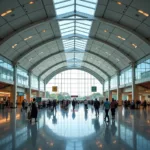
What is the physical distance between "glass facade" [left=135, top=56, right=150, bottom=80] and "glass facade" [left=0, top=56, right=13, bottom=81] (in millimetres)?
21375

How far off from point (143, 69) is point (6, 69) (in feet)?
70.9

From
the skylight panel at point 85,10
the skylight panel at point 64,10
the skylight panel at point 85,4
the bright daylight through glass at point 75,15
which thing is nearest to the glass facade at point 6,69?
the bright daylight through glass at point 75,15

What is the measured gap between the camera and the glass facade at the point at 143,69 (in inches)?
1387

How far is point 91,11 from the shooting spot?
30.3 m

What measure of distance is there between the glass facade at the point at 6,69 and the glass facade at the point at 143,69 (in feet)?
70.1

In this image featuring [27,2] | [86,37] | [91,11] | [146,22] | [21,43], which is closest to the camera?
[27,2]

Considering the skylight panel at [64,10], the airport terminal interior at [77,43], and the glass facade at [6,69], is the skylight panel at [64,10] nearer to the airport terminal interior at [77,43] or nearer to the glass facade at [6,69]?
the airport terminal interior at [77,43]

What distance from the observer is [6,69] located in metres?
37.9

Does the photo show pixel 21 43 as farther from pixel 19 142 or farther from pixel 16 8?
pixel 19 142

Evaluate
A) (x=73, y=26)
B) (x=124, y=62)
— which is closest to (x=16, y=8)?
(x=73, y=26)

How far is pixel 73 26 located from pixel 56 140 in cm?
3142

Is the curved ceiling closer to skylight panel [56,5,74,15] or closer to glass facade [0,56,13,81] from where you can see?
skylight panel [56,5,74,15]

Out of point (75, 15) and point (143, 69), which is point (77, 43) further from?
point (75, 15)

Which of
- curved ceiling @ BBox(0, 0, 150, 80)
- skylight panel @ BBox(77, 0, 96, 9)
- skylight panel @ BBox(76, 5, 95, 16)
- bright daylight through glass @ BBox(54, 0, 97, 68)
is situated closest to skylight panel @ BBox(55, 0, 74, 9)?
bright daylight through glass @ BBox(54, 0, 97, 68)
